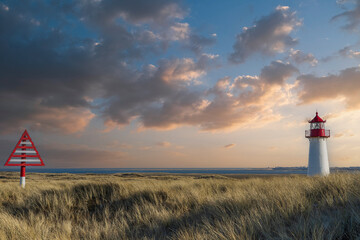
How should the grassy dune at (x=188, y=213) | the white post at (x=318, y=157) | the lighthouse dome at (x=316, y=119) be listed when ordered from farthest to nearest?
the lighthouse dome at (x=316, y=119), the white post at (x=318, y=157), the grassy dune at (x=188, y=213)

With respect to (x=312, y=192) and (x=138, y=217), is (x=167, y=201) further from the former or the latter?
(x=312, y=192)

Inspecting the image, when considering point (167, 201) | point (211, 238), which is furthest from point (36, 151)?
point (211, 238)

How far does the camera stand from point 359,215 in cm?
463

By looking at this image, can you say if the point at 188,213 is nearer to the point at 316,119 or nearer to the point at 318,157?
the point at 318,157

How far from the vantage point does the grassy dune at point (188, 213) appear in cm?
470

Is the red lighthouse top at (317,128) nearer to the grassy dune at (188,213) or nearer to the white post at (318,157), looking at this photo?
the white post at (318,157)

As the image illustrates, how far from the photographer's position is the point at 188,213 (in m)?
7.19

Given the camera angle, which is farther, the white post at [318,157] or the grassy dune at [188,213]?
the white post at [318,157]

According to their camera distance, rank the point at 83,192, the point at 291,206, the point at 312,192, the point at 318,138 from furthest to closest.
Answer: the point at 318,138, the point at 83,192, the point at 312,192, the point at 291,206

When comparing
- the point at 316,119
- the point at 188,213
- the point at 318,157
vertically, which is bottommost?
the point at 188,213

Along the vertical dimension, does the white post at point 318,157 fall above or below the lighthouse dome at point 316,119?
below

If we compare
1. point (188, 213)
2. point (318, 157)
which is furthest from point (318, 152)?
point (188, 213)

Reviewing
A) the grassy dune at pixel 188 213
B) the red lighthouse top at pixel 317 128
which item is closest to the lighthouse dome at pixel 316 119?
the red lighthouse top at pixel 317 128

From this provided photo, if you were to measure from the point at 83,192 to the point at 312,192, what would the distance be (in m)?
8.05
